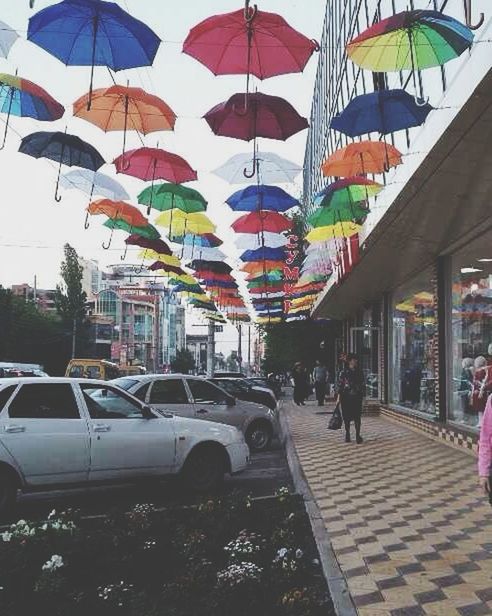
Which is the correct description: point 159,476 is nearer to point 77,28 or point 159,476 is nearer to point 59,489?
point 59,489

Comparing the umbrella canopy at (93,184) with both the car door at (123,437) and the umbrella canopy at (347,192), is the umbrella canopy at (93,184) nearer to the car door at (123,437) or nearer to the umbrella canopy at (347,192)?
the umbrella canopy at (347,192)

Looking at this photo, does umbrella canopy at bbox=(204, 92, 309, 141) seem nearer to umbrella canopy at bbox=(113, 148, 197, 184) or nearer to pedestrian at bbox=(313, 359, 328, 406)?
umbrella canopy at bbox=(113, 148, 197, 184)

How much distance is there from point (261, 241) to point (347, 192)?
5.32m

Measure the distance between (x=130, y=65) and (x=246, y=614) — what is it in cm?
633

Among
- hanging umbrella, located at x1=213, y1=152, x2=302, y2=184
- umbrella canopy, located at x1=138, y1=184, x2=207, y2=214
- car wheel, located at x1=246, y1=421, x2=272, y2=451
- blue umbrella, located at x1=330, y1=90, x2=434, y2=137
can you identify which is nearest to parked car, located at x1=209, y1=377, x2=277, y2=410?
car wheel, located at x1=246, y1=421, x2=272, y2=451

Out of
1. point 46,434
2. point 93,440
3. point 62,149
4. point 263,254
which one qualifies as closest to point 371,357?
point 263,254

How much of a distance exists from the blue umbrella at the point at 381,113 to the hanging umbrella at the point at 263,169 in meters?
3.38

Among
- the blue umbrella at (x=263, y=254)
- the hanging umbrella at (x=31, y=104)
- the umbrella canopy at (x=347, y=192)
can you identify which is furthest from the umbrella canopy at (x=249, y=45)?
the blue umbrella at (x=263, y=254)

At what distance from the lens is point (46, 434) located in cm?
767

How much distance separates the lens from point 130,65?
323 inches

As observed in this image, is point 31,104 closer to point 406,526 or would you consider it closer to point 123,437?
point 123,437

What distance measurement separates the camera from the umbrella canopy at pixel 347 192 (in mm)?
11031

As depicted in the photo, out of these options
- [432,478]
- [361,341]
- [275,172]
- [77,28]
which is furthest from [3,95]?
[361,341]

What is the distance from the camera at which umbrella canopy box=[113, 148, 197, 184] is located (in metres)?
10.7
